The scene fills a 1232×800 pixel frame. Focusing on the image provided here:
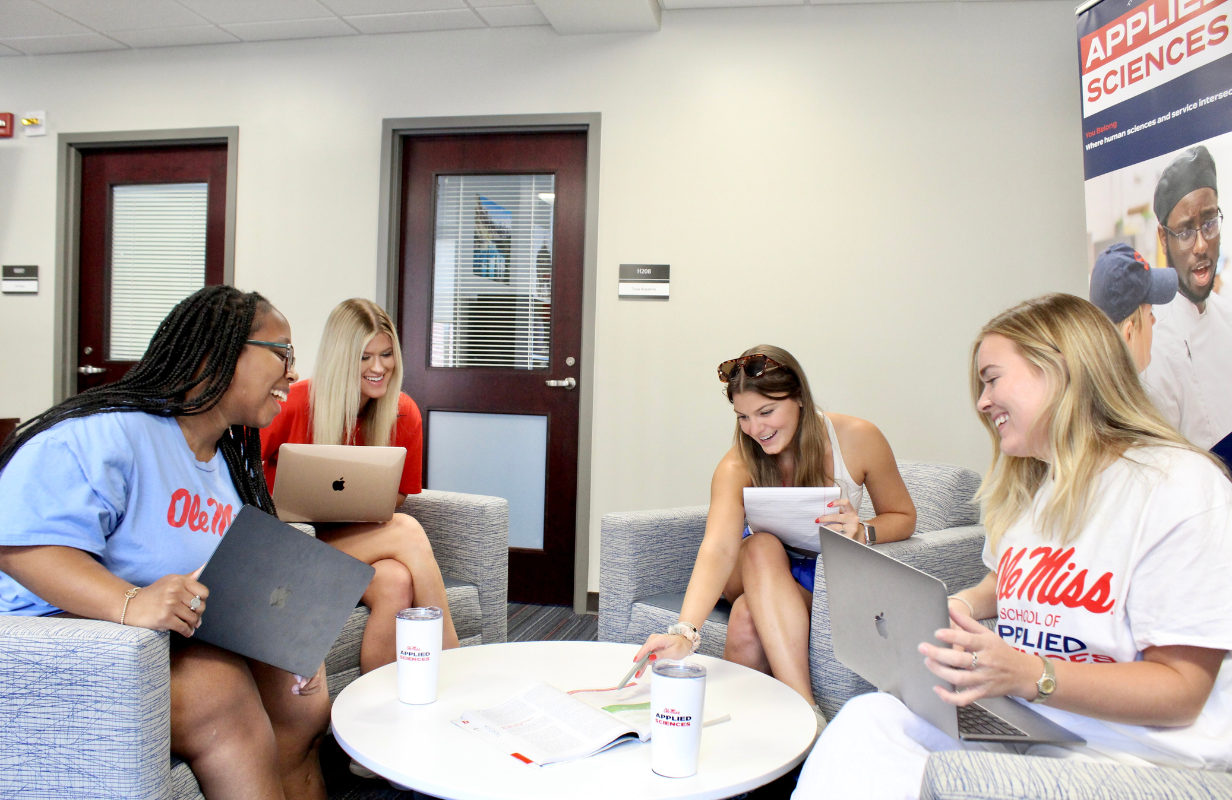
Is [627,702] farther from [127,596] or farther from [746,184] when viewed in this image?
[746,184]

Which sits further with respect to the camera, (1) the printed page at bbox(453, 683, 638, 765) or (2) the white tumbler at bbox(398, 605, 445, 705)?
(2) the white tumbler at bbox(398, 605, 445, 705)

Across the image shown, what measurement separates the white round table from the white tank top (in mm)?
683

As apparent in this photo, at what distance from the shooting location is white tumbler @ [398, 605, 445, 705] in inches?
49.9

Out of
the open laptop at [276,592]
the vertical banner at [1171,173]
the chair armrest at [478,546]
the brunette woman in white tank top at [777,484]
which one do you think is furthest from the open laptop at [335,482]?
the vertical banner at [1171,173]

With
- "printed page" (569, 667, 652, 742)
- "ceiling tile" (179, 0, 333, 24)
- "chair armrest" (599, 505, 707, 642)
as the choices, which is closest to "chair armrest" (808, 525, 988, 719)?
"printed page" (569, 667, 652, 742)

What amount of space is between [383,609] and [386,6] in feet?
8.88

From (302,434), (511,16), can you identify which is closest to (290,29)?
(511,16)

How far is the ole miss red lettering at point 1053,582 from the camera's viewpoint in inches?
40.1

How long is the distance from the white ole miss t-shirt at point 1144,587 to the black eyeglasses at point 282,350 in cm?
131

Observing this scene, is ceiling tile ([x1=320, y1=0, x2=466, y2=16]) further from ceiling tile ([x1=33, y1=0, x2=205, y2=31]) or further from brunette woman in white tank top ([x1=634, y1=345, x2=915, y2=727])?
brunette woman in white tank top ([x1=634, y1=345, x2=915, y2=727])

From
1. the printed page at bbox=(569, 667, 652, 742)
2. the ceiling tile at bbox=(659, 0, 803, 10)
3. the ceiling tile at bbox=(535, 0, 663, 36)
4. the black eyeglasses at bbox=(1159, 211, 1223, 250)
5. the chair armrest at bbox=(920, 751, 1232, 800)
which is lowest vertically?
the printed page at bbox=(569, 667, 652, 742)

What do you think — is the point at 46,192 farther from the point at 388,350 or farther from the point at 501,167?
the point at 388,350

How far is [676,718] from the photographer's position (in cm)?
102

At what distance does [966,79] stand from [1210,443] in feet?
6.16
